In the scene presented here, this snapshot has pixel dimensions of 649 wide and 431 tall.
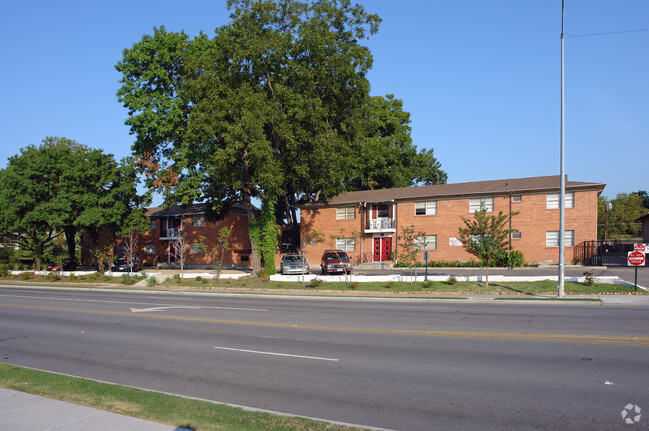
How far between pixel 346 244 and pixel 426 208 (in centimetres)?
870

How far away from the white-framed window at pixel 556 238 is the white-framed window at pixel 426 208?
938 centimetres

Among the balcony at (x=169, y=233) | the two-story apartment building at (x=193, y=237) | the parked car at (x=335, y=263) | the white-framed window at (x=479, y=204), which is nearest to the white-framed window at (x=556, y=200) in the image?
the white-framed window at (x=479, y=204)

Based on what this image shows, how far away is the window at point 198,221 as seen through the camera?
5534 centimetres

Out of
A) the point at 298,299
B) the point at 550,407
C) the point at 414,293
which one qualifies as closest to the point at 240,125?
the point at 298,299

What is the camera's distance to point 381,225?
45656mm

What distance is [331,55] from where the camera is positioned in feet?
107

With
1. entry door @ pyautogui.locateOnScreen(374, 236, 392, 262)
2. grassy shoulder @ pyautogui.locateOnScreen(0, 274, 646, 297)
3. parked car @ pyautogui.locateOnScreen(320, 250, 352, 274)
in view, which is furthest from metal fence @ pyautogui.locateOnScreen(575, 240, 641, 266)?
parked car @ pyautogui.locateOnScreen(320, 250, 352, 274)

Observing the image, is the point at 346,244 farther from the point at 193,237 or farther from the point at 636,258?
the point at 636,258

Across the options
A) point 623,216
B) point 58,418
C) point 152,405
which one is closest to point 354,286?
point 152,405

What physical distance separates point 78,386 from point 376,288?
2092 cm

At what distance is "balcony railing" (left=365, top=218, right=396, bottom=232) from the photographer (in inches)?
1780

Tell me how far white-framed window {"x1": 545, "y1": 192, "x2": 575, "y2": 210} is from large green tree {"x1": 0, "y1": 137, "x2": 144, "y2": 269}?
117 ft

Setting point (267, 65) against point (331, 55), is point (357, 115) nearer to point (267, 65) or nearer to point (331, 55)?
point (331, 55)

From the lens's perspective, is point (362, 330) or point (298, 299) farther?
point (298, 299)
